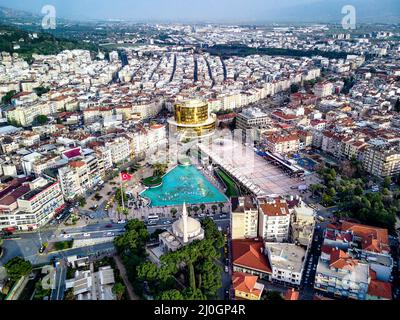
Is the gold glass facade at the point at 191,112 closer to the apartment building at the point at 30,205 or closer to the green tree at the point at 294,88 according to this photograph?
the apartment building at the point at 30,205

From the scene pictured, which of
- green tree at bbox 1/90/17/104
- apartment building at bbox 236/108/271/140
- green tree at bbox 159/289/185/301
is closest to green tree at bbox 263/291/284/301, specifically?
green tree at bbox 159/289/185/301

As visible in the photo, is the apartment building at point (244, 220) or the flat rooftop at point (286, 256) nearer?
the flat rooftop at point (286, 256)

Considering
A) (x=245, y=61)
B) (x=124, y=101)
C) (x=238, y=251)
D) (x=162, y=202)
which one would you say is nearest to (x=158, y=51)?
(x=245, y=61)

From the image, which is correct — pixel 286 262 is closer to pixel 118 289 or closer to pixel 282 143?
pixel 118 289

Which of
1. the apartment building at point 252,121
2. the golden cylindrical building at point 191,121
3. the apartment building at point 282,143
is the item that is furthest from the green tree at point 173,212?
the apartment building at point 252,121

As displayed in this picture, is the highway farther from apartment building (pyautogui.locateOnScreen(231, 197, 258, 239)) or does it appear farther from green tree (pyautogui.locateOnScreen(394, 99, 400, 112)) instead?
green tree (pyautogui.locateOnScreen(394, 99, 400, 112))

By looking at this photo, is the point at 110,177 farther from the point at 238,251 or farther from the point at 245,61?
the point at 245,61
